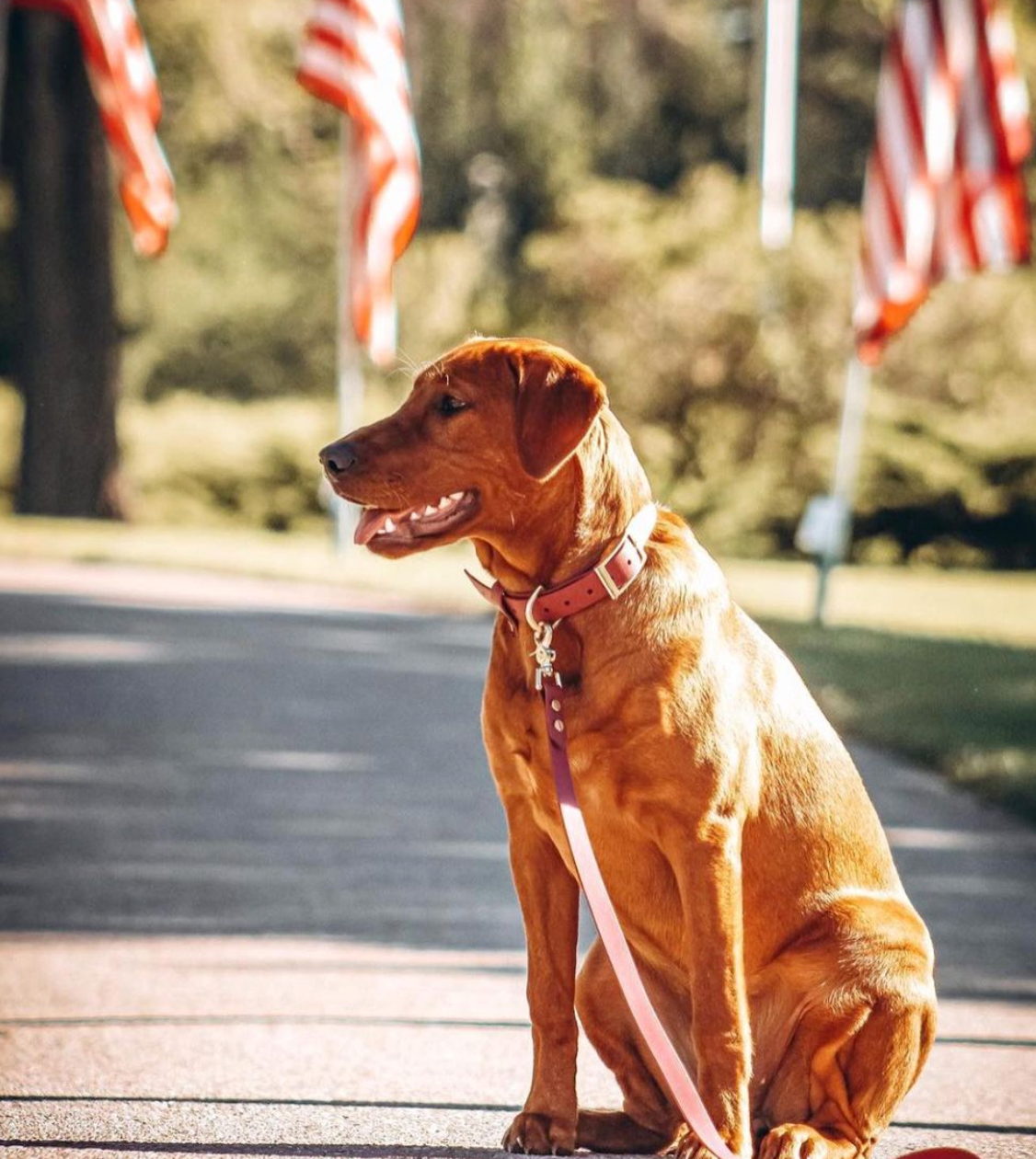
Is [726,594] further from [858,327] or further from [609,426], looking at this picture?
[858,327]

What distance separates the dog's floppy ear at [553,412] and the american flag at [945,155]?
1125cm

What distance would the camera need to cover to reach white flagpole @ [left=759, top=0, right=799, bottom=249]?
1042 inches

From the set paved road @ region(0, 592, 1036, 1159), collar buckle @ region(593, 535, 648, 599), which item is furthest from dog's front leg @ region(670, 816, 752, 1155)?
paved road @ region(0, 592, 1036, 1159)

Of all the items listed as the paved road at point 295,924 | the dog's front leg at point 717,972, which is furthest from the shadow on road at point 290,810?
the dog's front leg at point 717,972

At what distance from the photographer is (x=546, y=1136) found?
3.98 meters

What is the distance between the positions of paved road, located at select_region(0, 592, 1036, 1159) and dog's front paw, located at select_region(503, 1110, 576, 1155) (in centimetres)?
25

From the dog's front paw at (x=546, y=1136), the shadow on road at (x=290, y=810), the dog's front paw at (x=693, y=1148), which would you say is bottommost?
the shadow on road at (x=290, y=810)

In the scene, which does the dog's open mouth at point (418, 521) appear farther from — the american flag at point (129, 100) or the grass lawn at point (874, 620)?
→ the american flag at point (129, 100)

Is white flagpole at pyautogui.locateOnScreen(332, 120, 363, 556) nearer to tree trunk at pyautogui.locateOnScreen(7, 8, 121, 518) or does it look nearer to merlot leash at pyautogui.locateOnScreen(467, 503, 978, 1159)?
tree trunk at pyautogui.locateOnScreen(7, 8, 121, 518)

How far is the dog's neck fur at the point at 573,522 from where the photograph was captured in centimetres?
384

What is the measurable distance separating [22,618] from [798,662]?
6.55 m

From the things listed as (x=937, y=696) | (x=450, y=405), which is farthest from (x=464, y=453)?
(x=937, y=696)

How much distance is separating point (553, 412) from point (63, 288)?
88.6 ft

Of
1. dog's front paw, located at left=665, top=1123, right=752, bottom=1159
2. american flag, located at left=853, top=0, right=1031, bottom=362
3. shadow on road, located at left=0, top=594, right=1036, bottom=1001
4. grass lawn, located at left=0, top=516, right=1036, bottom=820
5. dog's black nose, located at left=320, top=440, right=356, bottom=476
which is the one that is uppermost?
american flag, located at left=853, top=0, right=1031, bottom=362
